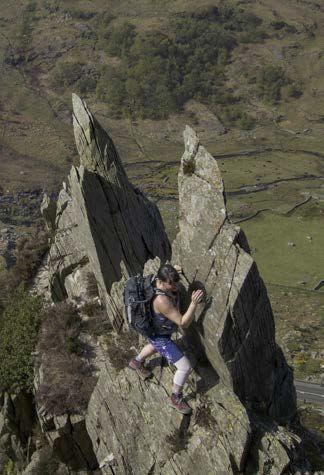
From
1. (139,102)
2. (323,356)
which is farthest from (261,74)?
(323,356)

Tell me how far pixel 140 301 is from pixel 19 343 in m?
7.35

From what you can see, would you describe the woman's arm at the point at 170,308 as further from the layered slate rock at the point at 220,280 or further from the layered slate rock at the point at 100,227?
the layered slate rock at the point at 100,227

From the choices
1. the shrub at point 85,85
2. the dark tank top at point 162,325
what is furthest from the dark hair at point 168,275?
the shrub at point 85,85

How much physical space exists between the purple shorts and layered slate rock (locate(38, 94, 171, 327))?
3.59 meters

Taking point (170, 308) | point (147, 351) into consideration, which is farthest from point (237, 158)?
point (170, 308)

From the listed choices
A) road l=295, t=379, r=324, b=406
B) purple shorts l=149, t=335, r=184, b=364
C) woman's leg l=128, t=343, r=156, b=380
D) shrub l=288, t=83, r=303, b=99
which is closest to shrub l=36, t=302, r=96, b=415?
woman's leg l=128, t=343, r=156, b=380

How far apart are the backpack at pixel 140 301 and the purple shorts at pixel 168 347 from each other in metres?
0.47

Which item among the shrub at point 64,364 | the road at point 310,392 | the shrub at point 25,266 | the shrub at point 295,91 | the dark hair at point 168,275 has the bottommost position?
the shrub at point 295,91

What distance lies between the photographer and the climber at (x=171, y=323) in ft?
37.9

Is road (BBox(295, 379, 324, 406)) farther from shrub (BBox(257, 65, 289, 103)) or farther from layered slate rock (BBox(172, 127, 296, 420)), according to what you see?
shrub (BBox(257, 65, 289, 103))

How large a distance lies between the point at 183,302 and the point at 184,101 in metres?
188

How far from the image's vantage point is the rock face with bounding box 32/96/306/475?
1188cm

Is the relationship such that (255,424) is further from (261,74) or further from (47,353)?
(261,74)

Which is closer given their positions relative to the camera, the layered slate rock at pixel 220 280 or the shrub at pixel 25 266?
the layered slate rock at pixel 220 280
